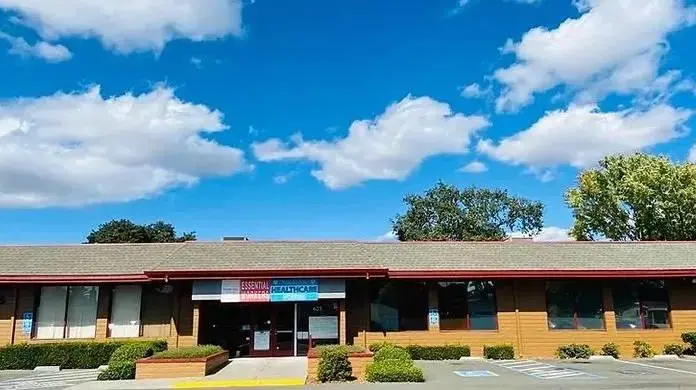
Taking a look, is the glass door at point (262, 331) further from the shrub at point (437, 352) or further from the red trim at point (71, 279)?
the shrub at point (437, 352)

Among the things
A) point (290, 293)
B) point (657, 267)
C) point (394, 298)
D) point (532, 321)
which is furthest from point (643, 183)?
point (290, 293)

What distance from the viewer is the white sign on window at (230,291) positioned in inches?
821

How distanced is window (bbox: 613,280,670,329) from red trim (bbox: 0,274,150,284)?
59.1ft

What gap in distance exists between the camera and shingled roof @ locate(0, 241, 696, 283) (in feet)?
70.9

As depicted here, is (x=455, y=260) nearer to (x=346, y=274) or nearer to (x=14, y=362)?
(x=346, y=274)

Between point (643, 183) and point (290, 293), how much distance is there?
30443mm

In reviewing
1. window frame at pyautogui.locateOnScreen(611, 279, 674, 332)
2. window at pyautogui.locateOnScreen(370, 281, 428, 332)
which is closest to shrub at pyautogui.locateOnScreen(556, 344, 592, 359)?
window frame at pyautogui.locateOnScreen(611, 279, 674, 332)

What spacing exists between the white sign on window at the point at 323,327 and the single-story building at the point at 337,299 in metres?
0.05

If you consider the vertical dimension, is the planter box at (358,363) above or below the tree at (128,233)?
below

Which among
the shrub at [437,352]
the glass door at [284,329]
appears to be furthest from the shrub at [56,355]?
the shrub at [437,352]

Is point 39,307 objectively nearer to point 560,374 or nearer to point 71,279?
point 71,279

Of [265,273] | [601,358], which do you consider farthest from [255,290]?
[601,358]

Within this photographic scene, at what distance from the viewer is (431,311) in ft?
73.6

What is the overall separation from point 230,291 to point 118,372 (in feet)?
16.2
